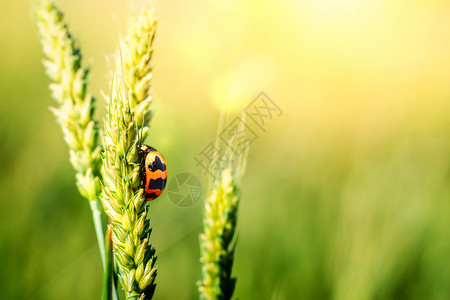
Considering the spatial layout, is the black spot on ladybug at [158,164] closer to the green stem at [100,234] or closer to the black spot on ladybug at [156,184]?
the black spot on ladybug at [156,184]

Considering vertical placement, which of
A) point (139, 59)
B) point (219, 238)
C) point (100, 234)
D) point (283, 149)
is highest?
point (139, 59)

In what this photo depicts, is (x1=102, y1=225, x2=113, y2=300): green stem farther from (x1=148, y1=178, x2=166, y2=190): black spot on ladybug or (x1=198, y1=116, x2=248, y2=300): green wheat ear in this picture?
(x1=148, y1=178, x2=166, y2=190): black spot on ladybug

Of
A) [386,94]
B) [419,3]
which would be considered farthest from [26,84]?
[419,3]

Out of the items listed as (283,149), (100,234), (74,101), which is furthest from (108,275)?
(283,149)

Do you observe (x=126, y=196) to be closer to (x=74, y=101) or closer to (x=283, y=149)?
(x=74, y=101)

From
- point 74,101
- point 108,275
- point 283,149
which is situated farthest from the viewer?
point 283,149
